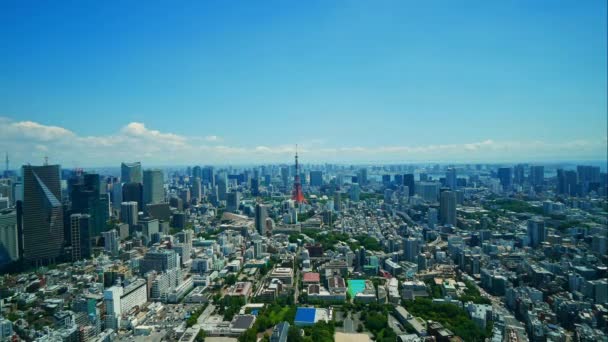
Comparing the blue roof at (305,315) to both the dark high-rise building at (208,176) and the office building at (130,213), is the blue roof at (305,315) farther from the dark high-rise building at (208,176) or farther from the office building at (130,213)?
the dark high-rise building at (208,176)

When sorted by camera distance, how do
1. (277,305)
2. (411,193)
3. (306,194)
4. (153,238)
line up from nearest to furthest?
(277,305) → (153,238) → (411,193) → (306,194)

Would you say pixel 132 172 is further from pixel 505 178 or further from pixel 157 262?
pixel 505 178

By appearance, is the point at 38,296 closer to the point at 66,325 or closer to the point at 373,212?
the point at 66,325

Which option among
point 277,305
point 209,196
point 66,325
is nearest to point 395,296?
point 277,305

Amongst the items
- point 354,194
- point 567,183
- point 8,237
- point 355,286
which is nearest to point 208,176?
point 354,194

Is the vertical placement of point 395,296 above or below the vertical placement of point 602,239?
below

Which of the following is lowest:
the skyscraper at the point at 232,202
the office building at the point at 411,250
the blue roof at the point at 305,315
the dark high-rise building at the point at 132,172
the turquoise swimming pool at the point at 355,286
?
the turquoise swimming pool at the point at 355,286

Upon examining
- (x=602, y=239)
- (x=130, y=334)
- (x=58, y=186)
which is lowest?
(x=130, y=334)

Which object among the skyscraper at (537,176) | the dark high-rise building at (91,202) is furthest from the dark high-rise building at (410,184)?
the dark high-rise building at (91,202)
